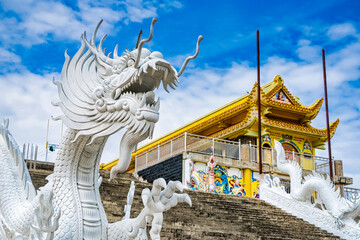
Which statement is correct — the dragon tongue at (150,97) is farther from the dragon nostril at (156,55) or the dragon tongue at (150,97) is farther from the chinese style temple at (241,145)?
the chinese style temple at (241,145)

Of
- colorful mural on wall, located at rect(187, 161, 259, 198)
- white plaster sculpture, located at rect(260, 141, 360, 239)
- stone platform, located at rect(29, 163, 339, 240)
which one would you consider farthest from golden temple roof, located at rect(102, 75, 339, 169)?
stone platform, located at rect(29, 163, 339, 240)

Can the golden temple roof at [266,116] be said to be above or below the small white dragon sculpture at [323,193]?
→ above

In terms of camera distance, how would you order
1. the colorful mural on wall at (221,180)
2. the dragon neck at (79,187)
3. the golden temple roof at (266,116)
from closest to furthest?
the dragon neck at (79,187) < the colorful mural on wall at (221,180) < the golden temple roof at (266,116)

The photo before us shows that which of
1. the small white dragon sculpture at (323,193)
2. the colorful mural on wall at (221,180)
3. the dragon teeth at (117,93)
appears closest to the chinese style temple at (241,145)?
the colorful mural on wall at (221,180)

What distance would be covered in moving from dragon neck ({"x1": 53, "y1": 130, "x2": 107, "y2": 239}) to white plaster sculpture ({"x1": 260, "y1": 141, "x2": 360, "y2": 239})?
9.01 m

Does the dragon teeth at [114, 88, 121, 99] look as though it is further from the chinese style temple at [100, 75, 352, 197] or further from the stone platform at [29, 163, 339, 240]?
the chinese style temple at [100, 75, 352, 197]

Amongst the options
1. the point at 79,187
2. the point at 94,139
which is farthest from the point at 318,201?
the point at 94,139

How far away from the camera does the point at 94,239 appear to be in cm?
396

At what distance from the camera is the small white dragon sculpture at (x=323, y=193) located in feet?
39.6

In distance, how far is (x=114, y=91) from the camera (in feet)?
12.4

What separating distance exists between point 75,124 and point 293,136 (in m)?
18.7

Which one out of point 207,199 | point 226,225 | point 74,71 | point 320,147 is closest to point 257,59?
point 320,147

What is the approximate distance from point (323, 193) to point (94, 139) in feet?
32.2

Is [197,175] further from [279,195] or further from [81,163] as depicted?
[81,163]
